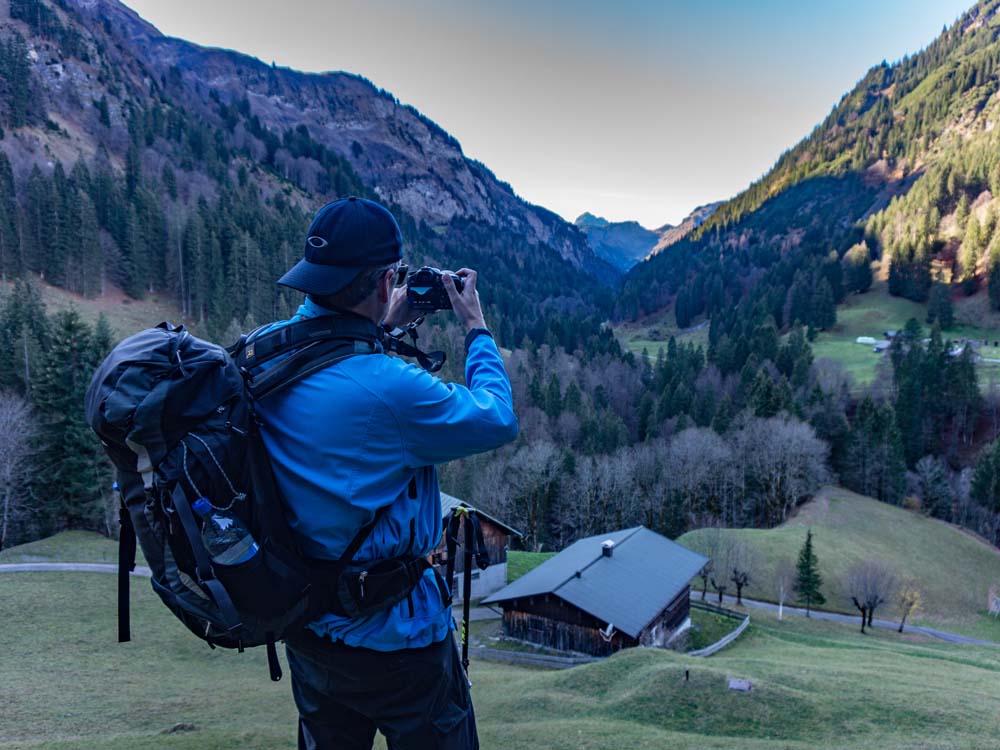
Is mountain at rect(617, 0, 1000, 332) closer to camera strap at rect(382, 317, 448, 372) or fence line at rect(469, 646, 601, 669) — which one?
fence line at rect(469, 646, 601, 669)

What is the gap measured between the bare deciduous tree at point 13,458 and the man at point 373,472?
1591 inches

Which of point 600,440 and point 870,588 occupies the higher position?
point 600,440

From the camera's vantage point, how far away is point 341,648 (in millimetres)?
2871

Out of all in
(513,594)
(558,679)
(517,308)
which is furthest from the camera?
(517,308)

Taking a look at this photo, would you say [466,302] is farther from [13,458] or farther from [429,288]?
[13,458]

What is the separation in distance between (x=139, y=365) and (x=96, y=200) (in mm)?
97364

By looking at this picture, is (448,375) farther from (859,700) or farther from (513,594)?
(859,700)

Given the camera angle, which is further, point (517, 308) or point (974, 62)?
point (974, 62)

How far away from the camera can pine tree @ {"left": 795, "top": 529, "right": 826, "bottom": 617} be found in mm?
39594

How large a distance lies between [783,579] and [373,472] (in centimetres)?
4528

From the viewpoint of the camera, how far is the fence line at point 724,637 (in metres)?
28.8

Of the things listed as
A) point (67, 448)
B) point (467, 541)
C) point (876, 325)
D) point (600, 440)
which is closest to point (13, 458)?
point (67, 448)

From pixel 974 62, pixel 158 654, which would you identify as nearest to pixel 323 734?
pixel 158 654

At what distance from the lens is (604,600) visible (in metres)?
29.2
